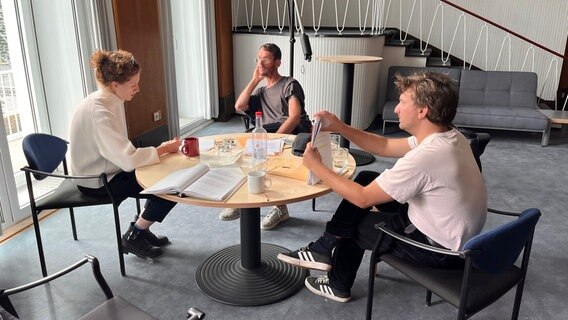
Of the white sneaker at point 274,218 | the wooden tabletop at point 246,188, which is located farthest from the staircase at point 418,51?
the wooden tabletop at point 246,188

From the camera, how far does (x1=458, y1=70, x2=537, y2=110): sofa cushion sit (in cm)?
511

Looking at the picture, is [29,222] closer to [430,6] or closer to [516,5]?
[430,6]

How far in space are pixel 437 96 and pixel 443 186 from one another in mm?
311

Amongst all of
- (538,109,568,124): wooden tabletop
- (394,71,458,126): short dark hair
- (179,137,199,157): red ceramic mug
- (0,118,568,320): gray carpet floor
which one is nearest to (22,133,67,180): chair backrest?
(0,118,568,320): gray carpet floor

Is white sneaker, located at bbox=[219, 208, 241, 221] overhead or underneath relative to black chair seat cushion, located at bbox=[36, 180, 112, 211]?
underneath

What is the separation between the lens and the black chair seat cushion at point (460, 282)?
4.82ft

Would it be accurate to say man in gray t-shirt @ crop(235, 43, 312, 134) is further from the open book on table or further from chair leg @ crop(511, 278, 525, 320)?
chair leg @ crop(511, 278, 525, 320)

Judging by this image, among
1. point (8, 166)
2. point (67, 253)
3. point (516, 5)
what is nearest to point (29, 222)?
point (8, 166)

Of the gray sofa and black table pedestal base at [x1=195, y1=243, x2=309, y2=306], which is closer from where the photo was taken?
black table pedestal base at [x1=195, y1=243, x2=309, y2=306]

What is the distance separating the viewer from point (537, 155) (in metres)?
4.42

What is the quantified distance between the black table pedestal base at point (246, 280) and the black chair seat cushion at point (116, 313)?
729mm

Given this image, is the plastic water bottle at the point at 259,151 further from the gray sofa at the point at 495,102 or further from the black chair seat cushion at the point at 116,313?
the gray sofa at the point at 495,102

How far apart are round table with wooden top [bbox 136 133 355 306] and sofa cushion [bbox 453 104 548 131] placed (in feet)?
10.3

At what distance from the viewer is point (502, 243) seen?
1.39 m
